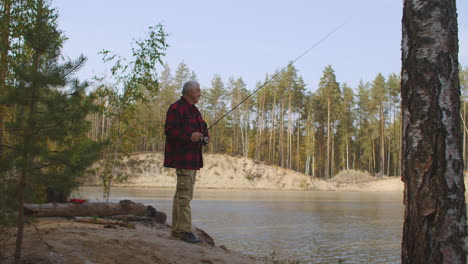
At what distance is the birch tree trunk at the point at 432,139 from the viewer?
2.69m

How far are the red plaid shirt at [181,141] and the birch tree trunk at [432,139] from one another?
2.78 meters

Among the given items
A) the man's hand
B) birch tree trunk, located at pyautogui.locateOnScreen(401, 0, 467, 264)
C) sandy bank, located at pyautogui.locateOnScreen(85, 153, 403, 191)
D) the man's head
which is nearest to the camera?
birch tree trunk, located at pyautogui.locateOnScreen(401, 0, 467, 264)

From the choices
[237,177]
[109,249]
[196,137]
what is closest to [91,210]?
[196,137]

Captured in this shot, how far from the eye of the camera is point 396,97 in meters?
61.2

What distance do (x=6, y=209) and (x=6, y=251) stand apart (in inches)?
16.1

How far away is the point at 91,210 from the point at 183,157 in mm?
2623

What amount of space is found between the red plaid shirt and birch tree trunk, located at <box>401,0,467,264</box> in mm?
2781

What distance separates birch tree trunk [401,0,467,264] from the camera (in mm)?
2686

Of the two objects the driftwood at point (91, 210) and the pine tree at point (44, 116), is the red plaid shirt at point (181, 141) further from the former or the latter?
the driftwood at point (91, 210)

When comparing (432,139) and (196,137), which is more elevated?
(196,137)

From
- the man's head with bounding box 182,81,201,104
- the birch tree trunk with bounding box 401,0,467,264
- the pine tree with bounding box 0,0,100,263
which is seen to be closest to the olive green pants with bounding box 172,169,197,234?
the man's head with bounding box 182,81,201,104

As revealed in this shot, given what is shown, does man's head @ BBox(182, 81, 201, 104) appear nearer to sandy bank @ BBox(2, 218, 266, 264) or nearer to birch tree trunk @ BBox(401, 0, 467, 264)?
sandy bank @ BBox(2, 218, 266, 264)

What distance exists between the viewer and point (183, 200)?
16.6ft

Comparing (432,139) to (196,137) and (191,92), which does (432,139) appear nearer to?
(196,137)
